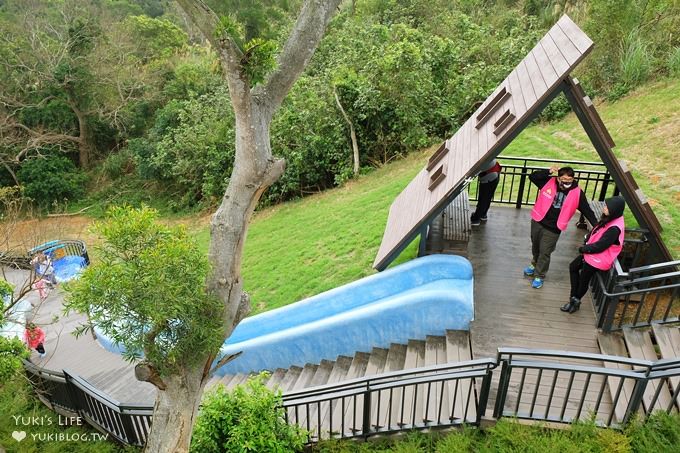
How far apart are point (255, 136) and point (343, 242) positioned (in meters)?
6.41

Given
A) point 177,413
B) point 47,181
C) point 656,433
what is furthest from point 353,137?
point 47,181

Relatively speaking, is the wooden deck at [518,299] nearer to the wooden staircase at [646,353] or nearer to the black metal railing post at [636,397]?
the wooden staircase at [646,353]

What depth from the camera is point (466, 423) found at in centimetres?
508

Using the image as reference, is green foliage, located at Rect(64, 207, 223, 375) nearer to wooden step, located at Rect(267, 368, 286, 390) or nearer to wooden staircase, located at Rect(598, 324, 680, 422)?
wooden step, located at Rect(267, 368, 286, 390)

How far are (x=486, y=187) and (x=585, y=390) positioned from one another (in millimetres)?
4270

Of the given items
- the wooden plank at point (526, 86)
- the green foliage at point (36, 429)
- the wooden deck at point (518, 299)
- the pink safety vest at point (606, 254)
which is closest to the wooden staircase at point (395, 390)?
the wooden deck at point (518, 299)

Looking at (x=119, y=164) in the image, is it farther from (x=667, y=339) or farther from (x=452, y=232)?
(x=667, y=339)

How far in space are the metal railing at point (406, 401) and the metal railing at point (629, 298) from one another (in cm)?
189

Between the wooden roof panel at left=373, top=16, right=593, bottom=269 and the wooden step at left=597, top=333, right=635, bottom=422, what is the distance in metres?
2.60

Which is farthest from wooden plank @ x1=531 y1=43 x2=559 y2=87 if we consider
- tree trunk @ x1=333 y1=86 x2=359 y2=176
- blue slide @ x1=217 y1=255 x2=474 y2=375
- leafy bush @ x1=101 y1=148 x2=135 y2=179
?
leafy bush @ x1=101 y1=148 x2=135 y2=179

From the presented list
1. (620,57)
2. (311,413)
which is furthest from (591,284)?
(620,57)

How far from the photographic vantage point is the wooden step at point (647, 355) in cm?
480

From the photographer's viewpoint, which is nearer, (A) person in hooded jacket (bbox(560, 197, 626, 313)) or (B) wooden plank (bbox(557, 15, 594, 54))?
Result: (B) wooden plank (bbox(557, 15, 594, 54))

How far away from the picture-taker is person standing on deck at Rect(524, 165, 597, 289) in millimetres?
6281
